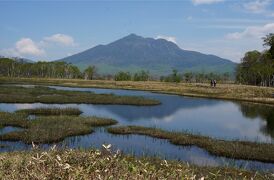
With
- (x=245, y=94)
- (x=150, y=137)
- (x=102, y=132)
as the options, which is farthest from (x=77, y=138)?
(x=245, y=94)

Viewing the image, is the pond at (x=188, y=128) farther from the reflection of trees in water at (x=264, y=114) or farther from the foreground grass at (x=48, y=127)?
the foreground grass at (x=48, y=127)

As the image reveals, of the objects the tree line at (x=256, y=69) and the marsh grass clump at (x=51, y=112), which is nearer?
the marsh grass clump at (x=51, y=112)

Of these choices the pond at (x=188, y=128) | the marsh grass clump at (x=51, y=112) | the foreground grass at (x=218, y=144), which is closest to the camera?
the pond at (x=188, y=128)

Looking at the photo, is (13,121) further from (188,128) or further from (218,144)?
(218,144)

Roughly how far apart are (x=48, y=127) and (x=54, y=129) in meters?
0.97

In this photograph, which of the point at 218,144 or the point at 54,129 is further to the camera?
the point at 54,129

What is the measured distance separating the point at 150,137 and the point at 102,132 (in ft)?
16.7

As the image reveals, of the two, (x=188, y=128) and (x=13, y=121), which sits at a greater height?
(x=13, y=121)

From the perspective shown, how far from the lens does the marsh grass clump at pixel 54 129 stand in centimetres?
3017

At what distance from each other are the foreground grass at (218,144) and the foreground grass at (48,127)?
389cm

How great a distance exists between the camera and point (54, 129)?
3372 cm

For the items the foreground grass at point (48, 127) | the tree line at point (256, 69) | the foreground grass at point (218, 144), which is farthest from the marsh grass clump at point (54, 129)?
the tree line at point (256, 69)

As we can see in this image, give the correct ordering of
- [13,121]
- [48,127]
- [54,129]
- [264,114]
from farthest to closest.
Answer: [264,114] < [13,121] < [48,127] < [54,129]

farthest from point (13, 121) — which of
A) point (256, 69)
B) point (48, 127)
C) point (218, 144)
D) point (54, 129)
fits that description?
point (256, 69)
